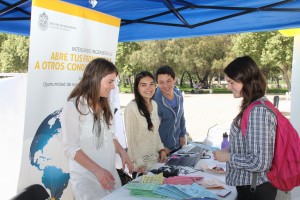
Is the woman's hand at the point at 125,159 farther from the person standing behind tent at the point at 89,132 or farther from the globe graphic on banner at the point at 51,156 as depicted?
the globe graphic on banner at the point at 51,156

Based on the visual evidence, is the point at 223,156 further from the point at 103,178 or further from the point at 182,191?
the point at 103,178

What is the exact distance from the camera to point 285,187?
1.63 m

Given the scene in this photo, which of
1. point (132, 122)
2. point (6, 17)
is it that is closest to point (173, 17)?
point (132, 122)

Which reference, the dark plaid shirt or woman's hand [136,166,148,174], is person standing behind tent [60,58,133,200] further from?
the dark plaid shirt

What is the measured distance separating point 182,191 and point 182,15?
2228mm

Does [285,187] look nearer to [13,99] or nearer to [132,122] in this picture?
[132,122]

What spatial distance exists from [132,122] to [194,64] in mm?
27270

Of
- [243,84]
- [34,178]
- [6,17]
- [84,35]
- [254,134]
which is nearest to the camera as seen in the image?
[254,134]

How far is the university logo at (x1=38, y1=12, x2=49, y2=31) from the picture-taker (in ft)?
7.74

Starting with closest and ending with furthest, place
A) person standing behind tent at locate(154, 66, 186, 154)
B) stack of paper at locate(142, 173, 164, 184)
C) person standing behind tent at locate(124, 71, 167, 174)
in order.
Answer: stack of paper at locate(142, 173, 164, 184) < person standing behind tent at locate(124, 71, 167, 174) < person standing behind tent at locate(154, 66, 186, 154)

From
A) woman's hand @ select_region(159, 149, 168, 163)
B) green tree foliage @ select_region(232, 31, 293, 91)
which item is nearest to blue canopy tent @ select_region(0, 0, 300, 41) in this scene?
woman's hand @ select_region(159, 149, 168, 163)

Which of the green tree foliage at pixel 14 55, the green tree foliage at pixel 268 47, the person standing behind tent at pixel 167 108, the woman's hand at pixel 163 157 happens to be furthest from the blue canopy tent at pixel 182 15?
the green tree foliage at pixel 14 55

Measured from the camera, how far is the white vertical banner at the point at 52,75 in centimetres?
240

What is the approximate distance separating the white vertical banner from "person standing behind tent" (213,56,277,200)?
1426 millimetres
